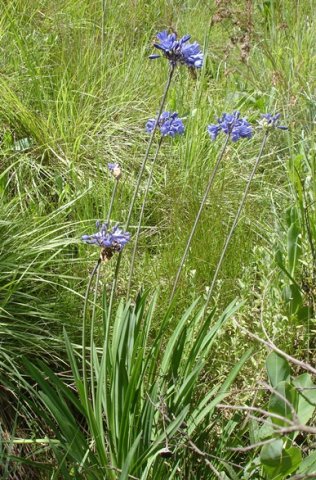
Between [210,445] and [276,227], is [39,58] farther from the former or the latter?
[210,445]

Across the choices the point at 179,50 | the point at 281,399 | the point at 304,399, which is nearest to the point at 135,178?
the point at 179,50

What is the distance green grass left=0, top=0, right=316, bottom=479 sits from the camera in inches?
96.2

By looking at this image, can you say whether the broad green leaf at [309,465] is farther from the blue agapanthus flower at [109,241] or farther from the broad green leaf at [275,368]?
the blue agapanthus flower at [109,241]

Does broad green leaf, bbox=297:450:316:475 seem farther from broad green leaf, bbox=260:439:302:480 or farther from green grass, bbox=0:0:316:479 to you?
green grass, bbox=0:0:316:479

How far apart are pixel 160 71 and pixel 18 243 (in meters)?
1.97

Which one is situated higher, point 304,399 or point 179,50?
point 179,50

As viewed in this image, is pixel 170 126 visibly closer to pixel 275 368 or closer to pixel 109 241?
pixel 109 241

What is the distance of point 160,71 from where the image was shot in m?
4.20

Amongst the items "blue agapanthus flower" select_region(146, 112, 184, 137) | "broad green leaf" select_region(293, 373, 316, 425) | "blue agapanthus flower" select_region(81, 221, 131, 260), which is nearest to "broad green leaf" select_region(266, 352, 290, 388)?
"broad green leaf" select_region(293, 373, 316, 425)

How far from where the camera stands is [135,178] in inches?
134

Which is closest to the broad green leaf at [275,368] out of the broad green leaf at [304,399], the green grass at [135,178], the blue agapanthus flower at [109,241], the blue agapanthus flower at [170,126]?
the broad green leaf at [304,399]

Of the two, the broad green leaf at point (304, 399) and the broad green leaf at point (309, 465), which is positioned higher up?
the broad green leaf at point (304, 399)

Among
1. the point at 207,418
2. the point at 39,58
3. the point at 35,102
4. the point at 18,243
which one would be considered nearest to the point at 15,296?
the point at 18,243

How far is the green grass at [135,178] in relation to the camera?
2.44m
